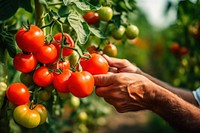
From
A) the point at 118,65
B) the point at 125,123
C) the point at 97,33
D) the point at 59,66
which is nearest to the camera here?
the point at 59,66

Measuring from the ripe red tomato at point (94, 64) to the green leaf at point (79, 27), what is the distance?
10 cm

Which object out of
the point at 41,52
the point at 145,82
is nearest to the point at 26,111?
the point at 41,52

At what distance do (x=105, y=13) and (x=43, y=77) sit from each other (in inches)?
24.4

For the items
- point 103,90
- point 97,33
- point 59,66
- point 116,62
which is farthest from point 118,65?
point 59,66

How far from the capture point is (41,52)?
A: 162cm

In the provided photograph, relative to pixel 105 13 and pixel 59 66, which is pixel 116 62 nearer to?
pixel 105 13

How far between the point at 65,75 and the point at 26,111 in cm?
24

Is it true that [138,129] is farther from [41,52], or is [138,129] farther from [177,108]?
A: [41,52]

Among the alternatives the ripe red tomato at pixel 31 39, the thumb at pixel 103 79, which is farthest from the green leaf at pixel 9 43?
the thumb at pixel 103 79

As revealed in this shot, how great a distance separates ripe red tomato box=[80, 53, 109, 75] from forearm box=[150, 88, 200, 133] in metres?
0.45

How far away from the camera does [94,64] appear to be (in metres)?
1.71

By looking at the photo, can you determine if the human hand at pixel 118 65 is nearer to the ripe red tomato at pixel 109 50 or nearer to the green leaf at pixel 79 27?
the ripe red tomato at pixel 109 50

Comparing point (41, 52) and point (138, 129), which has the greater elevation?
point (41, 52)

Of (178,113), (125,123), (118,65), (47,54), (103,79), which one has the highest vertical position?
(47,54)
